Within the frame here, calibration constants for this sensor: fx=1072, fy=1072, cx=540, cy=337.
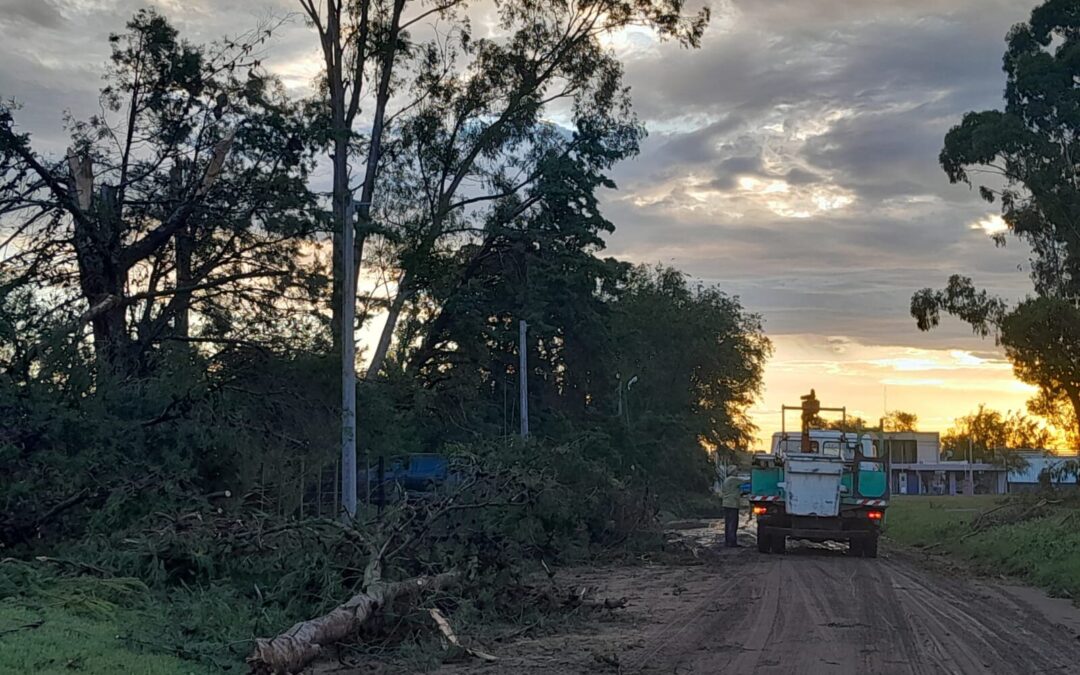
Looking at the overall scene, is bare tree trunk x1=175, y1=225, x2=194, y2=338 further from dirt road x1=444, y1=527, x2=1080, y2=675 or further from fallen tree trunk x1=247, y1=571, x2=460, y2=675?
fallen tree trunk x1=247, y1=571, x2=460, y2=675

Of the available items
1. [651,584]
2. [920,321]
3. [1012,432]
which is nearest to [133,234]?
[651,584]

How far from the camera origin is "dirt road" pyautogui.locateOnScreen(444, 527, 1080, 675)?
34.1 feet

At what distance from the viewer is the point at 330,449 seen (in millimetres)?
23828

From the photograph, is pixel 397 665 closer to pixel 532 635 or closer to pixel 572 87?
pixel 532 635

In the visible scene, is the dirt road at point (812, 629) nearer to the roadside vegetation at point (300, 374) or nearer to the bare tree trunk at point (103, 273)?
the roadside vegetation at point (300, 374)

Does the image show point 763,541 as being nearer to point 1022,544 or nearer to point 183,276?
point 1022,544

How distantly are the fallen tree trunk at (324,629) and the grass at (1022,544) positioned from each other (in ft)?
33.3

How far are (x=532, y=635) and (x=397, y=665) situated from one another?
229 centimetres

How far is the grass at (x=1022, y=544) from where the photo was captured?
17.8 meters

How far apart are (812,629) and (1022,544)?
445 inches

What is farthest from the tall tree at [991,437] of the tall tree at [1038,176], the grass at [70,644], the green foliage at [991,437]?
the grass at [70,644]

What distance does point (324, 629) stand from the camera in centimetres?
1070

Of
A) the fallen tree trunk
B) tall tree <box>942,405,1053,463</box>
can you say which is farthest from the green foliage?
the fallen tree trunk

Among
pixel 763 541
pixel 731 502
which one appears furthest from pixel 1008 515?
pixel 763 541
